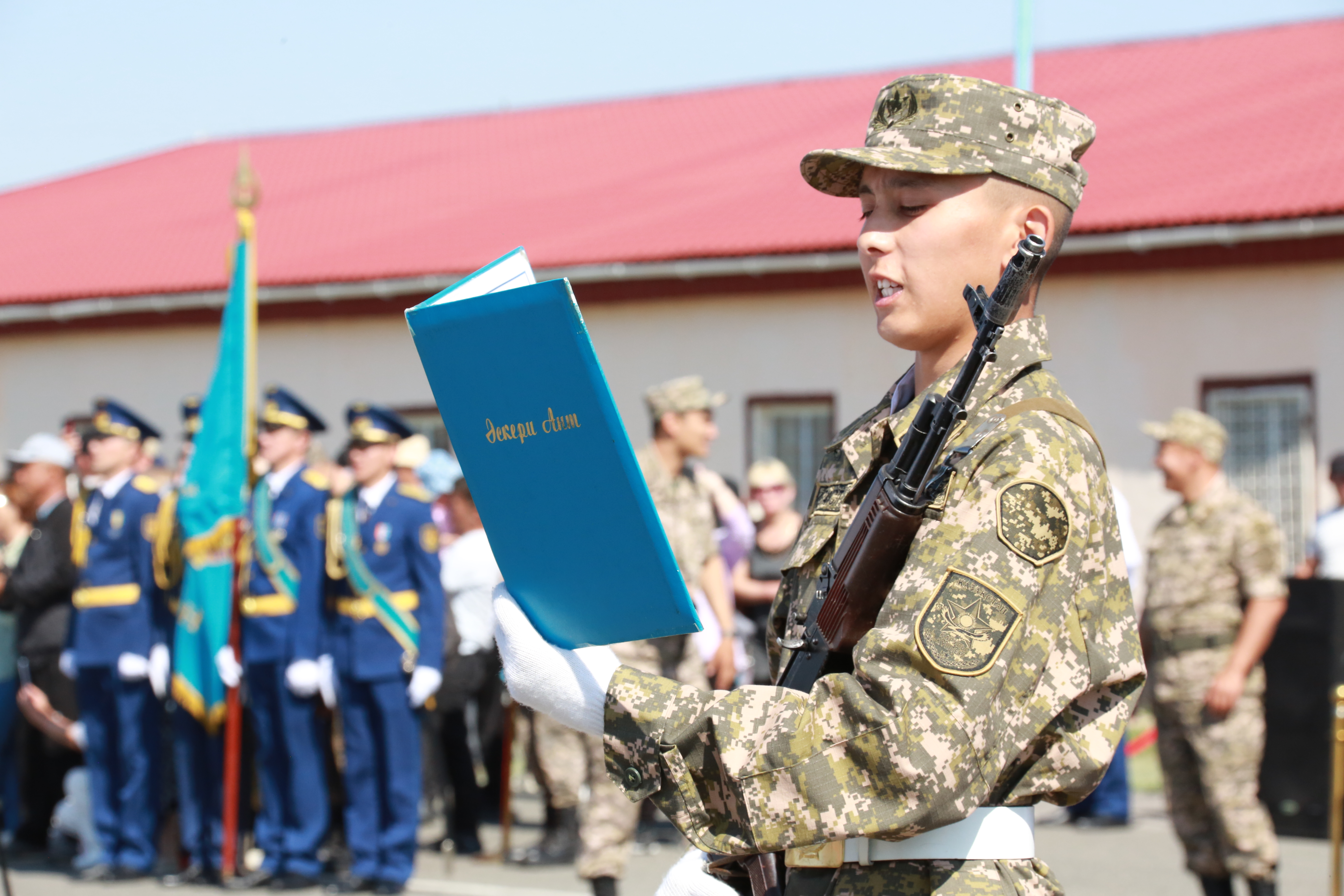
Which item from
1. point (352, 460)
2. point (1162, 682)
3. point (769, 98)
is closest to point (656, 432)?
point (352, 460)

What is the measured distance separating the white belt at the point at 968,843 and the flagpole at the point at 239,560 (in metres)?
6.45

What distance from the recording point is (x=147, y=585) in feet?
27.2

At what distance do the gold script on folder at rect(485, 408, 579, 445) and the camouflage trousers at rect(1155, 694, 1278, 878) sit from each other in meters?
5.06

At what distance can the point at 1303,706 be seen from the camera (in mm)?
6617

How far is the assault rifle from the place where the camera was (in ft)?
6.40

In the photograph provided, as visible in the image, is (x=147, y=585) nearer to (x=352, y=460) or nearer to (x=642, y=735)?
(x=352, y=460)

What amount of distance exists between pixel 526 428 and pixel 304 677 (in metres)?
6.13

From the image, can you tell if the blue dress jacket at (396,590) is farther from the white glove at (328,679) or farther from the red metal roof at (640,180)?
the red metal roof at (640,180)

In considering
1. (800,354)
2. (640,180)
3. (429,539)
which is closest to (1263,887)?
(429,539)

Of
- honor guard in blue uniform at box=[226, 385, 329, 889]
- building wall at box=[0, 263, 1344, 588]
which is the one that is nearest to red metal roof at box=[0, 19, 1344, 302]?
building wall at box=[0, 263, 1344, 588]

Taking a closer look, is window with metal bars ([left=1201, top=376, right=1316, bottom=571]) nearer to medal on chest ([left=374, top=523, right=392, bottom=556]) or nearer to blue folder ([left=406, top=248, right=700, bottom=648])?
medal on chest ([left=374, top=523, right=392, bottom=556])

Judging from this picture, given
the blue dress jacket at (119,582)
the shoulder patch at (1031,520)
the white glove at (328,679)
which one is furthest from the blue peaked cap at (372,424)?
the shoulder patch at (1031,520)

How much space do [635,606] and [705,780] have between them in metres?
0.24

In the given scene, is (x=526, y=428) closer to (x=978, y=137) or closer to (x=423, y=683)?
(x=978, y=137)
